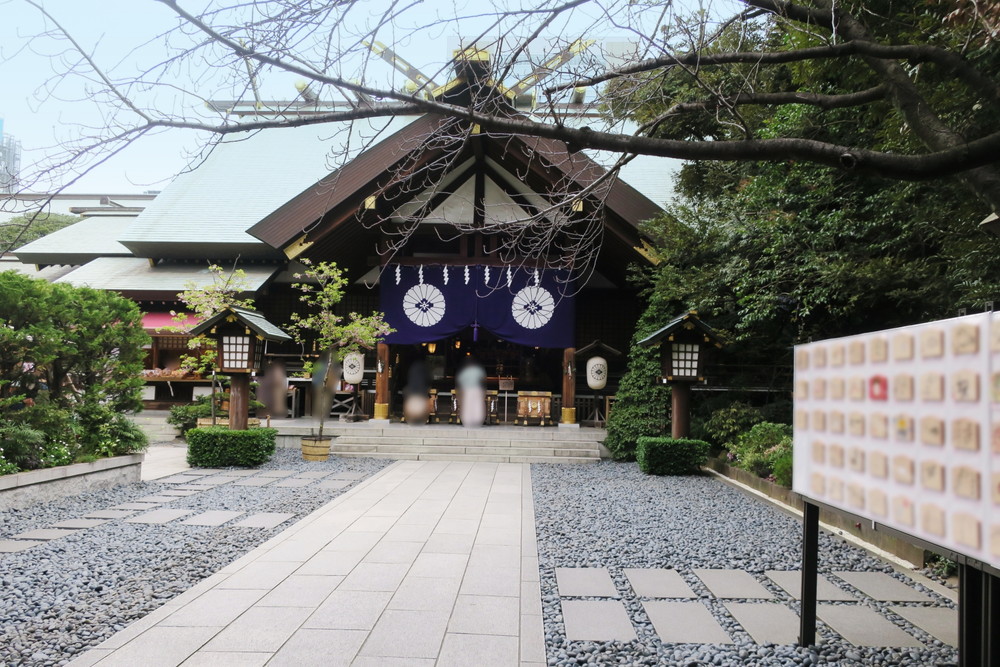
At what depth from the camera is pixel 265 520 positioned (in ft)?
20.1

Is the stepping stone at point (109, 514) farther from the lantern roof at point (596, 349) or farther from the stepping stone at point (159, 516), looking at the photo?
the lantern roof at point (596, 349)

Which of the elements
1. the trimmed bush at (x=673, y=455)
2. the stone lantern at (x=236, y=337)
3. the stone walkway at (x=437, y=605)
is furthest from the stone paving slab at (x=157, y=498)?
the trimmed bush at (x=673, y=455)

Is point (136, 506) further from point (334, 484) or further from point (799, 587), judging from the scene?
point (799, 587)

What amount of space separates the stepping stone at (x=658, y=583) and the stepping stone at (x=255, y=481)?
5.58 m

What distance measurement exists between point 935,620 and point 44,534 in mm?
6785

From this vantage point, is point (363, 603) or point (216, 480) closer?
point (363, 603)

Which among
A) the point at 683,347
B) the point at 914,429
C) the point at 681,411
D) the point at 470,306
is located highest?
the point at 470,306

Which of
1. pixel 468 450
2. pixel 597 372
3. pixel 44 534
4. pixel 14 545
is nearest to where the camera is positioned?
pixel 14 545

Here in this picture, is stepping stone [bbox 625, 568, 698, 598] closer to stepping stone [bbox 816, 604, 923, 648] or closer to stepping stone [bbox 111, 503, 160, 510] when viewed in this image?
stepping stone [bbox 816, 604, 923, 648]

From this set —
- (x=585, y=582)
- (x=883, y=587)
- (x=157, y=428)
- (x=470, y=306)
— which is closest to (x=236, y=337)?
(x=470, y=306)

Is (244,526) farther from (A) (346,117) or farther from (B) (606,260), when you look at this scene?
(B) (606,260)

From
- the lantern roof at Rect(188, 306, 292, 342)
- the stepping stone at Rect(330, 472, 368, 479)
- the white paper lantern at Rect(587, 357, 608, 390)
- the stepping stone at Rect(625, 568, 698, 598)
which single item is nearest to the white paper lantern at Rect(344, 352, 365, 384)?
the lantern roof at Rect(188, 306, 292, 342)

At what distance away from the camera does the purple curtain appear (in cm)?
1352

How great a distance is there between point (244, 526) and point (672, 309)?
8042mm
